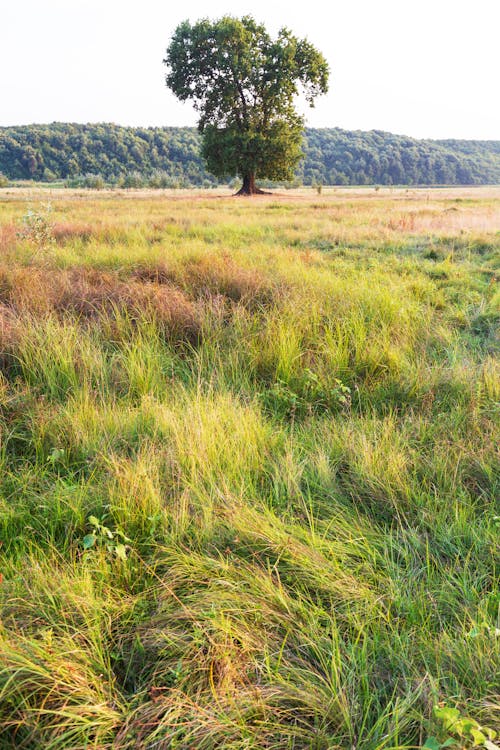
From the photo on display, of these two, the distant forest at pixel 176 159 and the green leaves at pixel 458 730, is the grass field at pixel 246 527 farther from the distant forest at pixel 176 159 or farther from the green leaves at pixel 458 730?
the distant forest at pixel 176 159

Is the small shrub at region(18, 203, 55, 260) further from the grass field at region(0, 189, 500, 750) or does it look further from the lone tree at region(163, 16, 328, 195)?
the lone tree at region(163, 16, 328, 195)

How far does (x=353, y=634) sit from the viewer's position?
1.49 m

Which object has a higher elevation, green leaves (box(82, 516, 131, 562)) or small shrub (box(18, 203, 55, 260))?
small shrub (box(18, 203, 55, 260))

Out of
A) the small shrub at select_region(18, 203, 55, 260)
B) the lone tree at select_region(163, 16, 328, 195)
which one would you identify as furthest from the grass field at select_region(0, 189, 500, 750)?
the lone tree at select_region(163, 16, 328, 195)

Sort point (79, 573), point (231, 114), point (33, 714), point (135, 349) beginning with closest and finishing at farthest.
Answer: point (33, 714), point (79, 573), point (135, 349), point (231, 114)

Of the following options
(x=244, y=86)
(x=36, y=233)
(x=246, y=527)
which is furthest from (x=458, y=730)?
(x=244, y=86)

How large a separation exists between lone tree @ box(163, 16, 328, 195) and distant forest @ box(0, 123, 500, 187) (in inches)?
1039

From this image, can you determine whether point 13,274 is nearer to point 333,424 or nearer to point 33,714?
point 333,424

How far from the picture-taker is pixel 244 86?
31.8 metres

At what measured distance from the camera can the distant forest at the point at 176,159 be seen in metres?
73.4

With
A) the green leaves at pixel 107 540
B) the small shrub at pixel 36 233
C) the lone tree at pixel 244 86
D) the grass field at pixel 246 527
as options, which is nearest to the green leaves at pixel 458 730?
the grass field at pixel 246 527

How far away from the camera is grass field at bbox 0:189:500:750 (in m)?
1.28

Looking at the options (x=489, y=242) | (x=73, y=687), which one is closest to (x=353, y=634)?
(x=73, y=687)

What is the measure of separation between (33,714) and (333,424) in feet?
6.67
